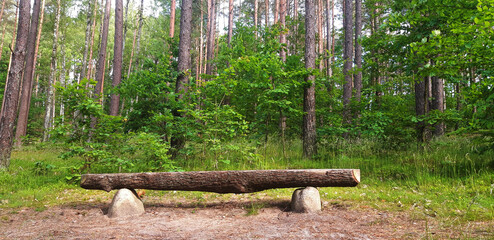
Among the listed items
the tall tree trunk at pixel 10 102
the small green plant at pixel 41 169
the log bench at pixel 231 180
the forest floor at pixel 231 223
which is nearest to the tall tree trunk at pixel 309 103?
the forest floor at pixel 231 223

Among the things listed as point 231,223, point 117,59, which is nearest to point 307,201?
point 231,223

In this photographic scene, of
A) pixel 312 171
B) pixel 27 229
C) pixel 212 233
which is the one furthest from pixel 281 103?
pixel 27 229

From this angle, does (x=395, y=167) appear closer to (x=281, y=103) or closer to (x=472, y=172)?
(x=472, y=172)

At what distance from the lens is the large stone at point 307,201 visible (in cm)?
411

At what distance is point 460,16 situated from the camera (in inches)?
203

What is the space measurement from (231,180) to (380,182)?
3.60 metres

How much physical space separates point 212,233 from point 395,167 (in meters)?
5.11

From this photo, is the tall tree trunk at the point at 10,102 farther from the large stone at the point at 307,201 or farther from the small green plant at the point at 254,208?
the large stone at the point at 307,201

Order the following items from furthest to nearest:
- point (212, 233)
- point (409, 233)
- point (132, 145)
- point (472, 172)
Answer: point (132, 145) < point (472, 172) < point (212, 233) < point (409, 233)

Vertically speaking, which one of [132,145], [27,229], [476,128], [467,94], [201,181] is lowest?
[27,229]

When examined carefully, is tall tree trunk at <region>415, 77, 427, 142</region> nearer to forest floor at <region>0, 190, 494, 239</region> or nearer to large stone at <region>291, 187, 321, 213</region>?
forest floor at <region>0, 190, 494, 239</region>

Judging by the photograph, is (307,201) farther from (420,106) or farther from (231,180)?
(420,106)

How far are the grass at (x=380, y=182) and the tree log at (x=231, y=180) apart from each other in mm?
552

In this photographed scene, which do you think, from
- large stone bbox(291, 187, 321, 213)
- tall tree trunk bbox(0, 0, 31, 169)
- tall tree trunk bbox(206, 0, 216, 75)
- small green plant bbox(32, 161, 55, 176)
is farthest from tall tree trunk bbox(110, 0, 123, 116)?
large stone bbox(291, 187, 321, 213)
